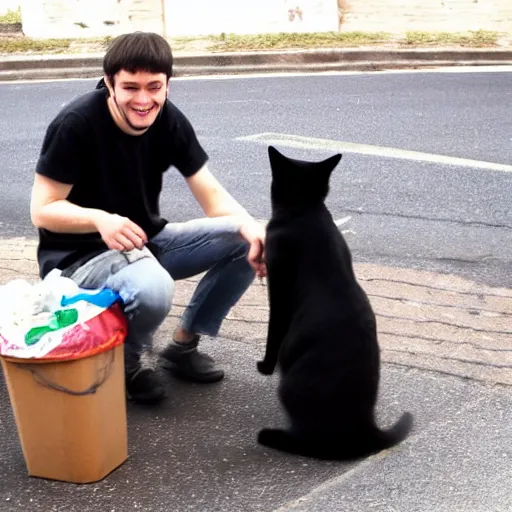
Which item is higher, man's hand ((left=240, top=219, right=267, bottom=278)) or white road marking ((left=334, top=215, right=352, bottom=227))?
man's hand ((left=240, top=219, right=267, bottom=278))

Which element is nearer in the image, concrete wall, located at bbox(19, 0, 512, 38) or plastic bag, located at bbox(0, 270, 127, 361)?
plastic bag, located at bbox(0, 270, 127, 361)

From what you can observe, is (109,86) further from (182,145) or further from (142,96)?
(182,145)

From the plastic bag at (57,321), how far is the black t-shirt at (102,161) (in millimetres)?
425

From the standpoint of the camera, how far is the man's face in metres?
3.32

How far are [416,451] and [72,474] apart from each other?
1.09 m

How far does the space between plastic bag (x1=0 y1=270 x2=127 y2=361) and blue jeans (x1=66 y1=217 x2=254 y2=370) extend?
274mm

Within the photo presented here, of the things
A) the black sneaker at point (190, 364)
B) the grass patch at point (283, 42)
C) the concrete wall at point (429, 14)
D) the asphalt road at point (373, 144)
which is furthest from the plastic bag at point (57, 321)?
the concrete wall at point (429, 14)

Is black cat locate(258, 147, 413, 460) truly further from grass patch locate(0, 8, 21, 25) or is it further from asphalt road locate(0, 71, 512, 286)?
grass patch locate(0, 8, 21, 25)

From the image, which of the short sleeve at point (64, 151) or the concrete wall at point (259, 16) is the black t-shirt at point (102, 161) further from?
the concrete wall at point (259, 16)

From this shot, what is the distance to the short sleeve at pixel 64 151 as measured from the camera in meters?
3.34

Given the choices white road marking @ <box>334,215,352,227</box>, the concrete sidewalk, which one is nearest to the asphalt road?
white road marking @ <box>334,215,352,227</box>

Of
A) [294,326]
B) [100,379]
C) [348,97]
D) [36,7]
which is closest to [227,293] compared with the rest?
[294,326]

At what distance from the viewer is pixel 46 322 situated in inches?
116

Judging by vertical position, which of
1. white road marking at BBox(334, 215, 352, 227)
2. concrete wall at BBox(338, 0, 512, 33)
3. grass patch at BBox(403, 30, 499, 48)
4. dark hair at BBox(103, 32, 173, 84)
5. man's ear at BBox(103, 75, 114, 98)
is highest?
dark hair at BBox(103, 32, 173, 84)
